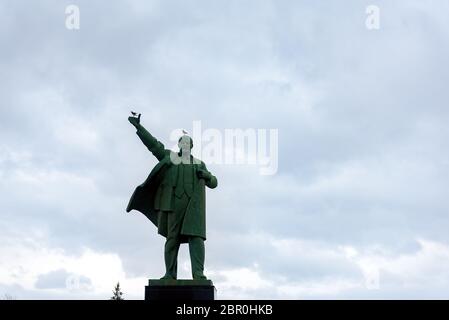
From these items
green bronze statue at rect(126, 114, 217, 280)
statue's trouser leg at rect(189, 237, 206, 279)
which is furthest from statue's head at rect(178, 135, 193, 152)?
statue's trouser leg at rect(189, 237, 206, 279)

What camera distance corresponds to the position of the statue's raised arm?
1662 cm

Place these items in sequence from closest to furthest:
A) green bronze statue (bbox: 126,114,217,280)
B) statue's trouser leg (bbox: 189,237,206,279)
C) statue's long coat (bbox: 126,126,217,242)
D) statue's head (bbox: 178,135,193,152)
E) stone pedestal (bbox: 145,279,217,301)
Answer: stone pedestal (bbox: 145,279,217,301) < statue's trouser leg (bbox: 189,237,206,279) < green bronze statue (bbox: 126,114,217,280) < statue's long coat (bbox: 126,126,217,242) < statue's head (bbox: 178,135,193,152)

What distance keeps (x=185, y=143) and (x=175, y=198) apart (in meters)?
1.36

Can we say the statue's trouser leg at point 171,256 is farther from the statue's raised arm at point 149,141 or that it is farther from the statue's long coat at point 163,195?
the statue's raised arm at point 149,141

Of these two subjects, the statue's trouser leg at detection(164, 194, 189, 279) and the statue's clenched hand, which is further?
the statue's clenched hand

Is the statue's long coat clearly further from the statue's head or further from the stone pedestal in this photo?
the stone pedestal

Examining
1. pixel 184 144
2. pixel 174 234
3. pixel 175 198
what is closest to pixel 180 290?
pixel 174 234

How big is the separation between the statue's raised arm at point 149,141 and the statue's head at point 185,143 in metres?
0.41

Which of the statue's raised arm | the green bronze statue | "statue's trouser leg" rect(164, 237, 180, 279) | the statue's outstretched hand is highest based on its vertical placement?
the statue's outstretched hand

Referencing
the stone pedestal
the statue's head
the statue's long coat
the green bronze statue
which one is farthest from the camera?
the statue's head

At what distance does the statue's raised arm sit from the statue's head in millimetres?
406

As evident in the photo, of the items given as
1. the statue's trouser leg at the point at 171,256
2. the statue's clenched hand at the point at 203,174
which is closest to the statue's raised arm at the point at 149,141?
the statue's clenched hand at the point at 203,174

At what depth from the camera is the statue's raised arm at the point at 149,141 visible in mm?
16625
